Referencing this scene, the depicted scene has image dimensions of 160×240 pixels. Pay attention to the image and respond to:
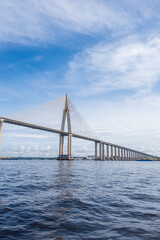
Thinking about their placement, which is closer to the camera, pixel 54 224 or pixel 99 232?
pixel 99 232

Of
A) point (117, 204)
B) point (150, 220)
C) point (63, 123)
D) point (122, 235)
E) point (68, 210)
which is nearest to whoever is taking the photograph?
point (122, 235)

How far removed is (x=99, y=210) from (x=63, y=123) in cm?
7861

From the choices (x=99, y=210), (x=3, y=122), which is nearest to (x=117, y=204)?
(x=99, y=210)

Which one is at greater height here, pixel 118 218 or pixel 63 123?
pixel 63 123

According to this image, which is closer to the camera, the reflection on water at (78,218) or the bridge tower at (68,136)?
the reflection on water at (78,218)

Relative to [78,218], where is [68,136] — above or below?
above

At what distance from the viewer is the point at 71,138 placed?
89.6m

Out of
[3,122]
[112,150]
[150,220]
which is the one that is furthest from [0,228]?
[112,150]

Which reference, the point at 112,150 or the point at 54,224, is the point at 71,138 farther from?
the point at 54,224

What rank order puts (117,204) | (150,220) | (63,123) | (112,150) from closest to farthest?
(150,220), (117,204), (63,123), (112,150)

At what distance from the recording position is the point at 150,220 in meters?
5.45

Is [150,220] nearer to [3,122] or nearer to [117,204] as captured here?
[117,204]

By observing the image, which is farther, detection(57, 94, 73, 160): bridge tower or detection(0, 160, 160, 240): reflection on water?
A: detection(57, 94, 73, 160): bridge tower

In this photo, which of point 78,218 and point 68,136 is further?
point 68,136
